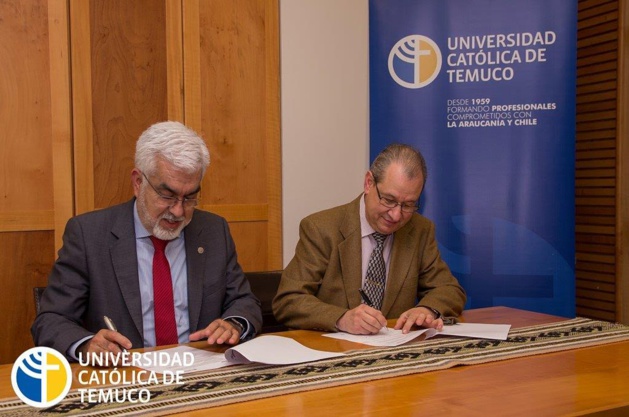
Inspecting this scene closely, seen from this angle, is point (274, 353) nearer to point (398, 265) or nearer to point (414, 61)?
point (398, 265)

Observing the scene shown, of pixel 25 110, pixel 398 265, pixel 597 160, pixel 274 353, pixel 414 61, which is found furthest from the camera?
pixel 597 160

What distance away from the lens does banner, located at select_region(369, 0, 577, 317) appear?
160 inches

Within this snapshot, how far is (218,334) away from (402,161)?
1118 millimetres

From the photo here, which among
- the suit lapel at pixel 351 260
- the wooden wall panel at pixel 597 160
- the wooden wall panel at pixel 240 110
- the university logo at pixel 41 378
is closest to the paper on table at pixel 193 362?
the university logo at pixel 41 378

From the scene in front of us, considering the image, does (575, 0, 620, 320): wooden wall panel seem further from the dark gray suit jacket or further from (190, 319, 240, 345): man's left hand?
(190, 319, 240, 345): man's left hand

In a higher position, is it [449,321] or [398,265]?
[398,265]

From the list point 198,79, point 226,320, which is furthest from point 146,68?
point 226,320

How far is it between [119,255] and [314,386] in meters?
1.04

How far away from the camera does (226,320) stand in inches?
99.0

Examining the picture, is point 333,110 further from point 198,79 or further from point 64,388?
point 64,388

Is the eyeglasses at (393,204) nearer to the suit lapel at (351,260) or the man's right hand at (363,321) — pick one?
the suit lapel at (351,260)

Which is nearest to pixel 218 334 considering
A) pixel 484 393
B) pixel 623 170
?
pixel 484 393

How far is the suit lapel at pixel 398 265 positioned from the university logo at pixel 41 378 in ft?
4.91

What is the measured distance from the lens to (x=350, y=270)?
9.86 feet
